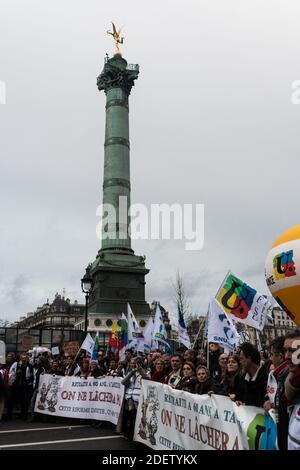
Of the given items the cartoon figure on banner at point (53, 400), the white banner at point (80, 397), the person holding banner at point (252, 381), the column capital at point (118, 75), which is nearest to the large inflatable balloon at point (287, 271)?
the person holding banner at point (252, 381)

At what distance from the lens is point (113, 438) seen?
31.0ft

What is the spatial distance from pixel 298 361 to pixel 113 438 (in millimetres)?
6490

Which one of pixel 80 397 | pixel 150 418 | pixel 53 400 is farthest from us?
pixel 53 400

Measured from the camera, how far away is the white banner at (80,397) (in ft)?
33.9

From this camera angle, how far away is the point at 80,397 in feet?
37.7

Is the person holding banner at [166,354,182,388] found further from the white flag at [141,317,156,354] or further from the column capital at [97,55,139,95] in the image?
the column capital at [97,55,139,95]

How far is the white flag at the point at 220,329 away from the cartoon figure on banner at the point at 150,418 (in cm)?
228

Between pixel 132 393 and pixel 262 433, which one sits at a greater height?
pixel 262 433

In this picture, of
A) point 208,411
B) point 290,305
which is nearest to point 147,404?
point 208,411

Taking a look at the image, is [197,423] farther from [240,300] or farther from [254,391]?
[240,300]

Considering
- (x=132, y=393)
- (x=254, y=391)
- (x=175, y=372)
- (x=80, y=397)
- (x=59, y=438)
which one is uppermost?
(x=254, y=391)

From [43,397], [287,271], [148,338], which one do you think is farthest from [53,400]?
[287,271]

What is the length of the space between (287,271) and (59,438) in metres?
5.89

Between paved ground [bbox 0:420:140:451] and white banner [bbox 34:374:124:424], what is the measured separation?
320mm
